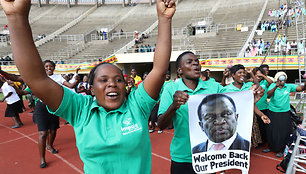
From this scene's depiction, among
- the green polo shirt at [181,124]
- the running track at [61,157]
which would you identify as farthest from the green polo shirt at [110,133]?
the running track at [61,157]

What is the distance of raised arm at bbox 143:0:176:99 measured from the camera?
130cm

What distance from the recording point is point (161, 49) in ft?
4.33

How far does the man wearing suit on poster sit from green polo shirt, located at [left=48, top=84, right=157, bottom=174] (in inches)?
34.9

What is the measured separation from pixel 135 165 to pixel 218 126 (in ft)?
3.72

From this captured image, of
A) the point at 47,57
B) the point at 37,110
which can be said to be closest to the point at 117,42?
the point at 47,57

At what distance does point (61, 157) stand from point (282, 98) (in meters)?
4.76

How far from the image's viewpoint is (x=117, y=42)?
2547cm

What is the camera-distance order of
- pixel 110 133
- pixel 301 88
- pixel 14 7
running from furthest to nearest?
1. pixel 301 88
2. pixel 110 133
3. pixel 14 7

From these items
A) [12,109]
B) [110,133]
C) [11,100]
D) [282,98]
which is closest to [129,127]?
[110,133]

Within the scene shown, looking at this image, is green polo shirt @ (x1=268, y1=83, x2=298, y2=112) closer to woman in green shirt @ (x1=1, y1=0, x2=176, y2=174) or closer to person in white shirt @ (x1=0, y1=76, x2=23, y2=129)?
woman in green shirt @ (x1=1, y1=0, x2=176, y2=174)

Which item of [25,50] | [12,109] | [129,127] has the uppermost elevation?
[25,50]

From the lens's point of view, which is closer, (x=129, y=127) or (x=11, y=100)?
(x=129, y=127)

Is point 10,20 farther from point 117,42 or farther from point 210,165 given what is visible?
point 117,42

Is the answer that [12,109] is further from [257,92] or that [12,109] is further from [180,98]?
[257,92]
